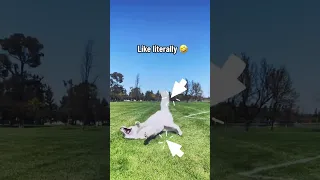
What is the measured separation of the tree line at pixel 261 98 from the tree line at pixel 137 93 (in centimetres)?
27

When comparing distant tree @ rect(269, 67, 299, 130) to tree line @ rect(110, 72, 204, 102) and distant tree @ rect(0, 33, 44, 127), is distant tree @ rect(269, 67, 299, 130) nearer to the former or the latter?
tree line @ rect(110, 72, 204, 102)

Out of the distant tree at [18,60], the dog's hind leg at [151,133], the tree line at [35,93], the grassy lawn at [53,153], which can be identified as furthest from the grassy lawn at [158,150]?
the distant tree at [18,60]

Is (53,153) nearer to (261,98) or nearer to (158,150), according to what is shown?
(158,150)

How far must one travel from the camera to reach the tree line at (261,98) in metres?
3.61

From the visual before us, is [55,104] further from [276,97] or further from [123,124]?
[276,97]

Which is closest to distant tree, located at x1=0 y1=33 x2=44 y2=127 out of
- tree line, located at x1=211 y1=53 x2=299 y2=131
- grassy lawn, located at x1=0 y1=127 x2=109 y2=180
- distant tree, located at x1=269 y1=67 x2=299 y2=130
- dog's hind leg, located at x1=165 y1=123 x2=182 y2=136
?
grassy lawn, located at x1=0 y1=127 x2=109 y2=180

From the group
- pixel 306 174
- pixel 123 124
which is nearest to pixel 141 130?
pixel 123 124

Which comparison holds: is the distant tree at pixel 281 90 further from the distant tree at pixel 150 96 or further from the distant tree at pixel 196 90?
the distant tree at pixel 150 96

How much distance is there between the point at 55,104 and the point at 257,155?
7.48 ft

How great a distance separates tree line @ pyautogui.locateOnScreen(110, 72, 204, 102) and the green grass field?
499mm

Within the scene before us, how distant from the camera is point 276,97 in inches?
145

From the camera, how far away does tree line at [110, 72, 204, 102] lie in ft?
11.5

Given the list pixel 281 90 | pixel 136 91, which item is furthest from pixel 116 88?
pixel 281 90

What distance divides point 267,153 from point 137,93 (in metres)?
1.60
